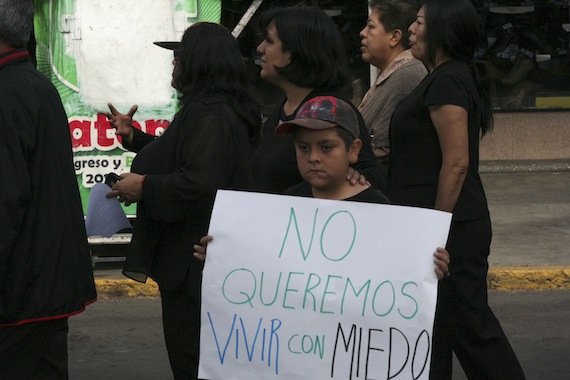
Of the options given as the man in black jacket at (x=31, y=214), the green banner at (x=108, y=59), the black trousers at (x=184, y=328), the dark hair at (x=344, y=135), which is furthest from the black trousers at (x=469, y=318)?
the green banner at (x=108, y=59)

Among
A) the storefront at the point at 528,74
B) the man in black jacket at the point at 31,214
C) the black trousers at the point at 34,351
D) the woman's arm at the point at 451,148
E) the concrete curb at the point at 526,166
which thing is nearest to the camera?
the man in black jacket at the point at 31,214

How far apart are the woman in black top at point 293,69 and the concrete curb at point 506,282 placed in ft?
12.8

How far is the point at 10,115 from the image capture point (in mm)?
3791

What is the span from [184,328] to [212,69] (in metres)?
1.00

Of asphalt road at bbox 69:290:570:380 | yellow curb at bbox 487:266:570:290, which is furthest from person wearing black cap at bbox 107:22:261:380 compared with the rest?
yellow curb at bbox 487:266:570:290

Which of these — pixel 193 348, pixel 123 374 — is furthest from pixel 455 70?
pixel 123 374

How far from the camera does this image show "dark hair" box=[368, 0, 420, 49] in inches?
212

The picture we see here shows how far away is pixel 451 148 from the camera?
4582 millimetres

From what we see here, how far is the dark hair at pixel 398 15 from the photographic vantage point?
5.38 m

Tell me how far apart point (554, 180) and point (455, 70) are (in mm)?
7083

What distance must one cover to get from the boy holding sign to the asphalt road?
256 cm

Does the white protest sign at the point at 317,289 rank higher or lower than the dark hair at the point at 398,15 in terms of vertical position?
lower

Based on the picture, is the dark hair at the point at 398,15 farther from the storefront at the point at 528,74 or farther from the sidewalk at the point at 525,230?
the storefront at the point at 528,74

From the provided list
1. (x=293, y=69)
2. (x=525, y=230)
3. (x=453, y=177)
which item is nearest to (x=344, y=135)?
(x=293, y=69)
